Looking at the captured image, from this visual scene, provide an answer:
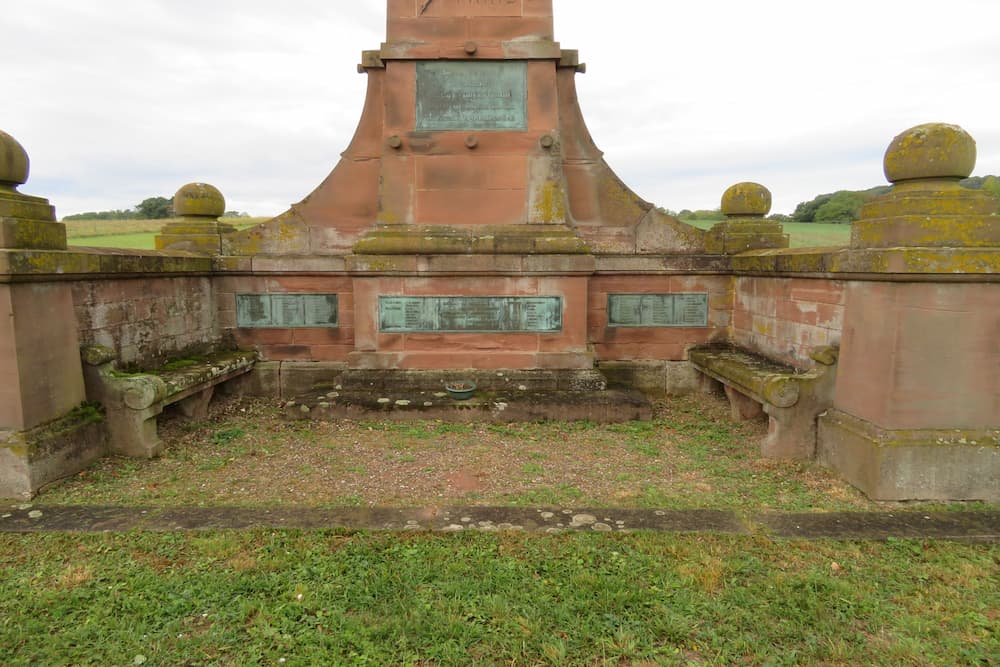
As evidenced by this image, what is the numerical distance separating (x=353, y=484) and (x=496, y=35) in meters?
5.91

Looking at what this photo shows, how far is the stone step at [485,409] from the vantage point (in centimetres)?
669

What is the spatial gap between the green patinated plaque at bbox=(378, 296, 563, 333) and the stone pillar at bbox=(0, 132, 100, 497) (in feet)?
10.8

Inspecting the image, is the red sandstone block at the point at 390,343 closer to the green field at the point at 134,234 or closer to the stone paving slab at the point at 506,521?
the stone paving slab at the point at 506,521

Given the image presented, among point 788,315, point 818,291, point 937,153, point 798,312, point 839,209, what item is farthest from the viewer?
point 839,209

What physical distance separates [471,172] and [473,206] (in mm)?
448

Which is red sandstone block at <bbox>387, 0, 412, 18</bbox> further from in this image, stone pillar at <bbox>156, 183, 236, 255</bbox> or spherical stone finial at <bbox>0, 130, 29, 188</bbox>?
spherical stone finial at <bbox>0, 130, 29, 188</bbox>

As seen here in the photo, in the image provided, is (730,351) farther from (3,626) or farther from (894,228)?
(3,626)

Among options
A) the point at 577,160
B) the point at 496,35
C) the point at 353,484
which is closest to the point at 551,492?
the point at 353,484

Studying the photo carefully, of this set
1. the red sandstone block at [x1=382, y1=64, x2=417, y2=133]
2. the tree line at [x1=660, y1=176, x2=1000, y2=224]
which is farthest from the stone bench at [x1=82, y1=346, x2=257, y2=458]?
the tree line at [x1=660, y1=176, x2=1000, y2=224]

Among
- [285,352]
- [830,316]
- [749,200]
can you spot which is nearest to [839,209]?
[749,200]

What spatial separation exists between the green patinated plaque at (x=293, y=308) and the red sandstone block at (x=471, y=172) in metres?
2.16

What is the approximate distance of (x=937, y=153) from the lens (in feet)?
14.3

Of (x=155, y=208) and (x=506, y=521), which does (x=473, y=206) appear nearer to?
(x=506, y=521)

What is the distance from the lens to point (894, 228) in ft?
14.6
